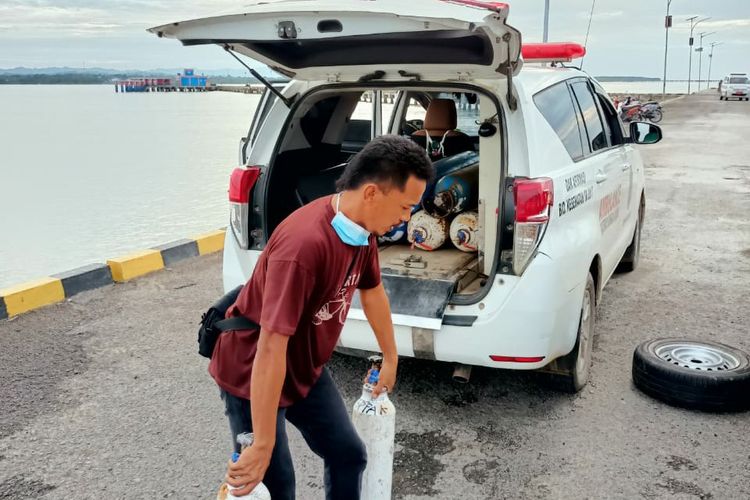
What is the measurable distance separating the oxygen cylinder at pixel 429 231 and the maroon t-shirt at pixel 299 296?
80.1 inches

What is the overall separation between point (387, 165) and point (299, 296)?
44 centimetres

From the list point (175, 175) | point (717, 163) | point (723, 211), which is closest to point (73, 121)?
point (175, 175)

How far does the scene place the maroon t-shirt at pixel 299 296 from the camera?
1.91m

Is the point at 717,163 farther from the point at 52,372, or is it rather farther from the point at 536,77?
the point at 52,372

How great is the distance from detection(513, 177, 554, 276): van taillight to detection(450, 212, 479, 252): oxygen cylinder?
911mm

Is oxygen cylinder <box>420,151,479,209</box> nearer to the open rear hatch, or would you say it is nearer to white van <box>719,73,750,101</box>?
the open rear hatch

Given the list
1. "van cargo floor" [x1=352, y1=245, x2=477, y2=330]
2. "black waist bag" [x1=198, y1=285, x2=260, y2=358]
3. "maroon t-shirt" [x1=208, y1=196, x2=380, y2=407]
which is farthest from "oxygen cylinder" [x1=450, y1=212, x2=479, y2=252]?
"black waist bag" [x1=198, y1=285, x2=260, y2=358]

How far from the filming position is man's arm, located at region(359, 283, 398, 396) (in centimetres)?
250

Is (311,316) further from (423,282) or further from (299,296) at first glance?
(423,282)

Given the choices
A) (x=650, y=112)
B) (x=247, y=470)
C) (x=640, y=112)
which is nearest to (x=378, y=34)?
(x=247, y=470)

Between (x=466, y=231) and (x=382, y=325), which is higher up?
(x=382, y=325)

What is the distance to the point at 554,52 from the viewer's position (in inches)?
186

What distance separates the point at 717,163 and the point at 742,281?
945 cm

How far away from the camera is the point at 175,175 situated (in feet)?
45.2
